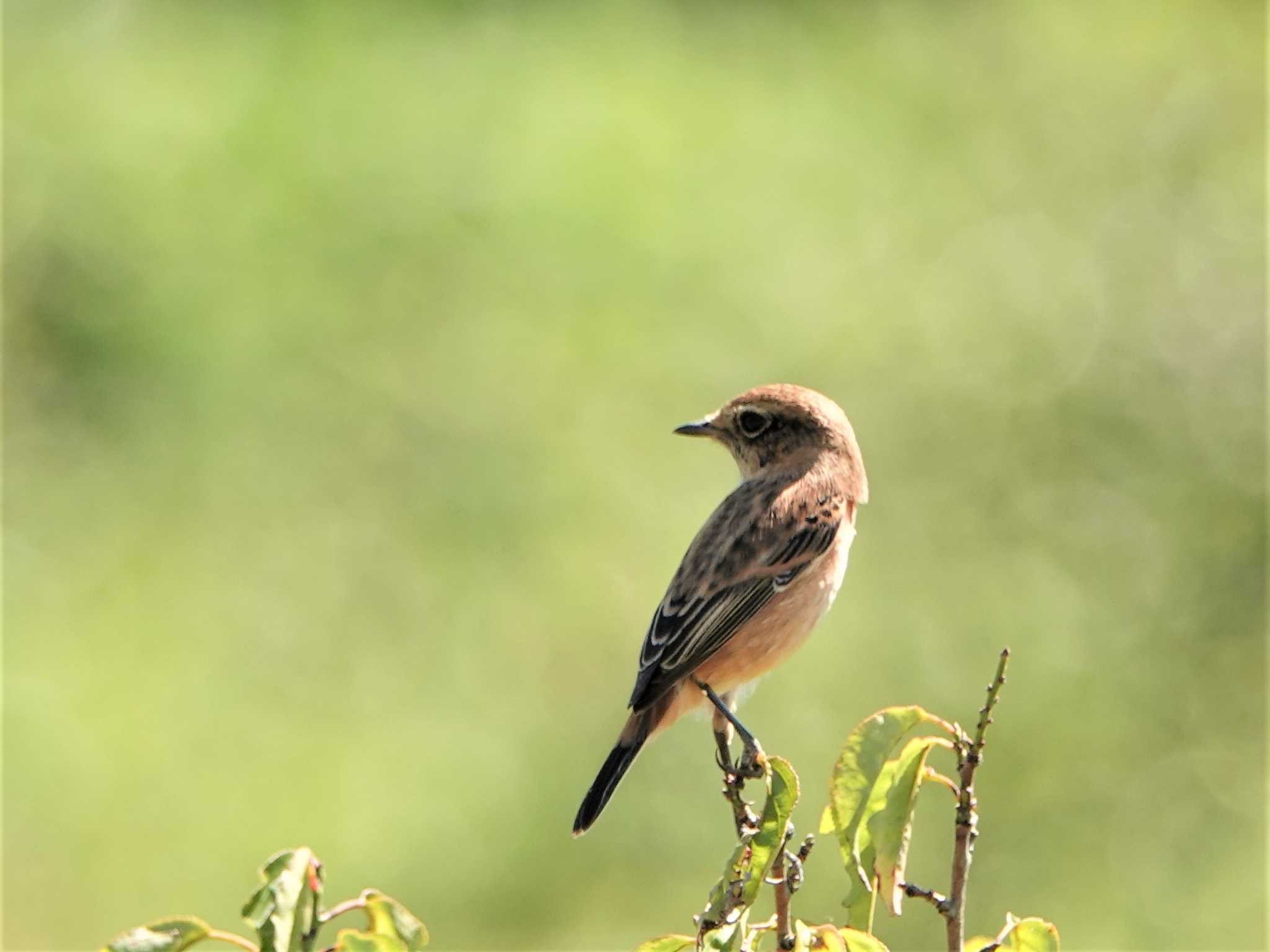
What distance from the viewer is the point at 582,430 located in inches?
438

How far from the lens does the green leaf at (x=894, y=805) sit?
11.6 feet

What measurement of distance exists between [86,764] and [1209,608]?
6974mm

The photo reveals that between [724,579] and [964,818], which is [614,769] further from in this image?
[964,818]

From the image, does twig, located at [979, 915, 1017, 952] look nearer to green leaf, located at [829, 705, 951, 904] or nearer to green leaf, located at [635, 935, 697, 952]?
green leaf, located at [829, 705, 951, 904]

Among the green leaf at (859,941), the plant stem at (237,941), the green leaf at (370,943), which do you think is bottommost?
the green leaf at (859,941)

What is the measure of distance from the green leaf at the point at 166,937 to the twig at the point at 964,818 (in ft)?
4.67

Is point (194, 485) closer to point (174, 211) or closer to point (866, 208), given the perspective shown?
point (174, 211)

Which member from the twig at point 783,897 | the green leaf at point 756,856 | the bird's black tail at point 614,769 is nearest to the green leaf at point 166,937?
the green leaf at point 756,856

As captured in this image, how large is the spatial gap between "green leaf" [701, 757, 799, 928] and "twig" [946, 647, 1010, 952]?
34 cm

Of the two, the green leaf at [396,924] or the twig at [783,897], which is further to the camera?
the twig at [783,897]

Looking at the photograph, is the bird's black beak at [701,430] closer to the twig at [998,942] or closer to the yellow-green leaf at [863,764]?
the yellow-green leaf at [863,764]

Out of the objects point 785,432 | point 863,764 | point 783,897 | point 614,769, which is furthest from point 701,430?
point 783,897

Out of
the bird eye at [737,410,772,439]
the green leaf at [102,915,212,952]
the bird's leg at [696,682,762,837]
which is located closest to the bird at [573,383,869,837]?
the bird eye at [737,410,772,439]

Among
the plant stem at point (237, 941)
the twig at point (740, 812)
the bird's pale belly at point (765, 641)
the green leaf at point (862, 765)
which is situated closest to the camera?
the plant stem at point (237, 941)
